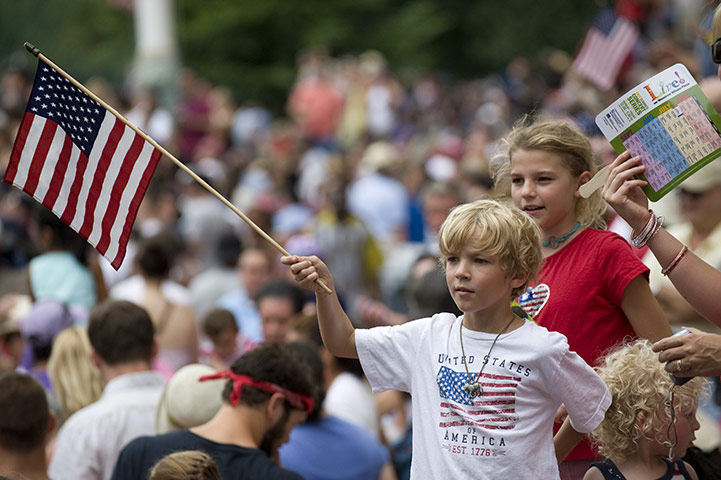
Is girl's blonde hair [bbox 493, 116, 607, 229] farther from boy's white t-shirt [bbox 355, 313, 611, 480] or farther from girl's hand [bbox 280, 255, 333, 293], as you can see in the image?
girl's hand [bbox 280, 255, 333, 293]

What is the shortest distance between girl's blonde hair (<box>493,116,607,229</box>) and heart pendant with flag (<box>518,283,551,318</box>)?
1.05 feet

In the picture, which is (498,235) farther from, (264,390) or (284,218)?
(284,218)

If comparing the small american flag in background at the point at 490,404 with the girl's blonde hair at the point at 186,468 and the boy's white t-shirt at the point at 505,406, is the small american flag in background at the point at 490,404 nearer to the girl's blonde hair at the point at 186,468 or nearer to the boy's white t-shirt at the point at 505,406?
the boy's white t-shirt at the point at 505,406

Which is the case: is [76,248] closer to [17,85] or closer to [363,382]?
[363,382]

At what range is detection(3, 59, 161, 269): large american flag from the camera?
4.84 m

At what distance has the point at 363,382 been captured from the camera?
7.06 m

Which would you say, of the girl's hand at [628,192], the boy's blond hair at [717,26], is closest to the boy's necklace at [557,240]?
the girl's hand at [628,192]

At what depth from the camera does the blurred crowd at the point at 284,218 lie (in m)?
7.29

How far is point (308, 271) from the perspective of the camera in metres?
4.00

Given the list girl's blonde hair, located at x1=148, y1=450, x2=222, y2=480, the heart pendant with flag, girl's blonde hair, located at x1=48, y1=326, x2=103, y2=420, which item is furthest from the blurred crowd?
girl's blonde hair, located at x1=148, y1=450, x2=222, y2=480

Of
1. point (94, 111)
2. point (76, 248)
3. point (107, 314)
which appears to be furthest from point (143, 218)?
point (94, 111)

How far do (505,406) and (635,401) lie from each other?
0.54 meters

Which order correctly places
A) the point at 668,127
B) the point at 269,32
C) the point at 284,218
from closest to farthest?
1. the point at 668,127
2. the point at 284,218
3. the point at 269,32

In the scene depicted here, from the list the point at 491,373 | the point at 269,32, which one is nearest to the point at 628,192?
the point at 491,373
